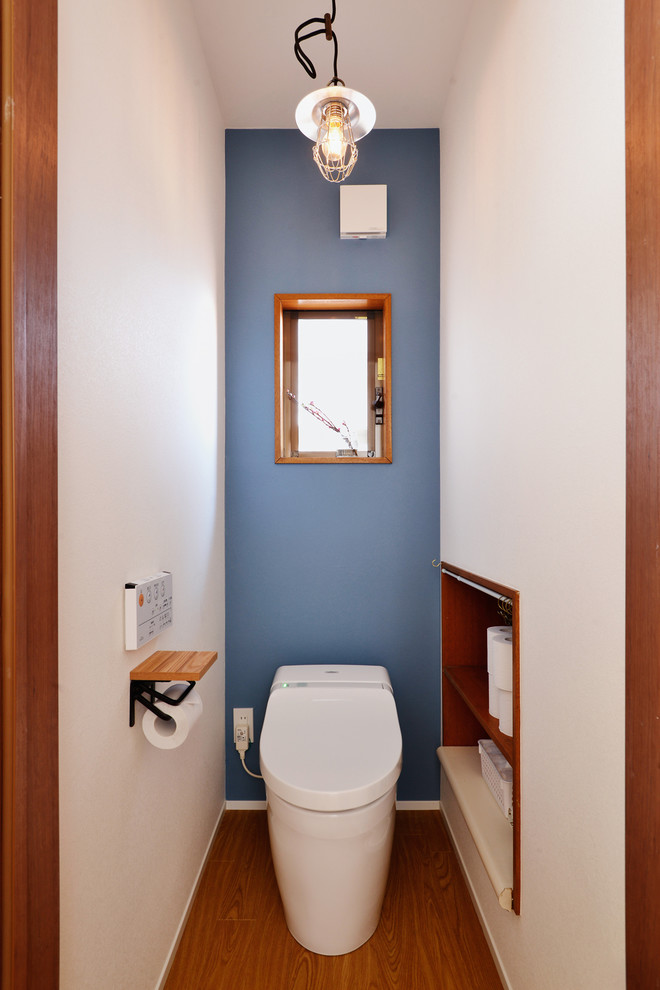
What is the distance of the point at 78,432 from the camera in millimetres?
909

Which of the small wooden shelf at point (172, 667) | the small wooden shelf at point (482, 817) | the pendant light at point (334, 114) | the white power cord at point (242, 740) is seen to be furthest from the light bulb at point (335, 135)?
the white power cord at point (242, 740)

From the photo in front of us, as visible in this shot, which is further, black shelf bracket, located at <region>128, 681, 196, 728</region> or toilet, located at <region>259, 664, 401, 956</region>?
toilet, located at <region>259, 664, 401, 956</region>

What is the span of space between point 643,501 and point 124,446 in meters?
0.90

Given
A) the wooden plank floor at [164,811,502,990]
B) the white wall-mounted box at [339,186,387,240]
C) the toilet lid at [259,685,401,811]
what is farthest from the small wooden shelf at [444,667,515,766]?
the white wall-mounted box at [339,186,387,240]

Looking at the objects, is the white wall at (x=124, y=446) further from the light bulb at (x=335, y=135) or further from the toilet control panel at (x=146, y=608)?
the light bulb at (x=335, y=135)

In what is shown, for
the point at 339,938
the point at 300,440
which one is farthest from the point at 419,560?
the point at 339,938

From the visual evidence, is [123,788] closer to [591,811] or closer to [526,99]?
[591,811]

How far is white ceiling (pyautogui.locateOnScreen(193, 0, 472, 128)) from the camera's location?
1620mm

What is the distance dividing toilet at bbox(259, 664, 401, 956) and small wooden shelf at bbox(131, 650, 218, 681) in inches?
16.8

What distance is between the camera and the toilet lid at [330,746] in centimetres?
136

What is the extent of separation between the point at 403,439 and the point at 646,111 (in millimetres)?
1452

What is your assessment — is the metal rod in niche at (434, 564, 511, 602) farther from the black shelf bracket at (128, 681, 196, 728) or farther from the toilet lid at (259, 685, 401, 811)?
the black shelf bracket at (128, 681, 196, 728)

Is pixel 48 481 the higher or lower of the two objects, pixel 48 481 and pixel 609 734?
the higher

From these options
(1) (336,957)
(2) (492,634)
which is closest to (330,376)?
A: (2) (492,634)
